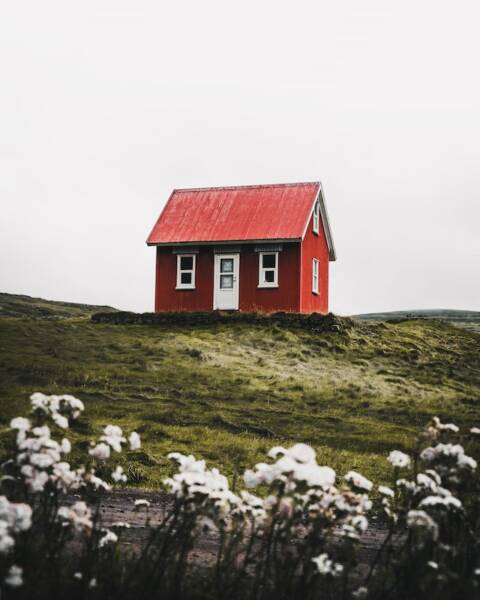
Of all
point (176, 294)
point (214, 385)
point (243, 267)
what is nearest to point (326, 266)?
point (243, 267)

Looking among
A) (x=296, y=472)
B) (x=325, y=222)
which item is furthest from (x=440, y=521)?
(x=325, y=222)

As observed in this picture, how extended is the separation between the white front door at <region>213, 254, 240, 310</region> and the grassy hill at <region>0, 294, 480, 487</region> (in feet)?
7.82

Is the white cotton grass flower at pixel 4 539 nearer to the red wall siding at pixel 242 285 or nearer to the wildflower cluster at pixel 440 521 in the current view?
the wildflower cluster at pixel 440 521

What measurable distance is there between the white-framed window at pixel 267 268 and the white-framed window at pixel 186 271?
3.25 meters

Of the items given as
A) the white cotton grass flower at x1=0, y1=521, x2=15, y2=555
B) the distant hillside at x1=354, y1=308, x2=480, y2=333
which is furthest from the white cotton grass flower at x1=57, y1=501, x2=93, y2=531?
the distant hillside at x1=354, y1=308, x2=480, y2=333

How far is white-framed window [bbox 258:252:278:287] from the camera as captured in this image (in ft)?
104

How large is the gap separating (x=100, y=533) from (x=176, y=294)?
92.5ft

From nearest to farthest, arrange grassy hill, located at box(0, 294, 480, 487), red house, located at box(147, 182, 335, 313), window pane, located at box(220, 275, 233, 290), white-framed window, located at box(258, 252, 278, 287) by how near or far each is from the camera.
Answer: grassy hill, located at box(0, 294, 480, 487) < red house, located at box(147, 182, 335, 313) < white-framed window, located at box(258, 252, 278, 287) < window pane, located at box(220, 275, 233, 290)

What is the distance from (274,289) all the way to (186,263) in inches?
183

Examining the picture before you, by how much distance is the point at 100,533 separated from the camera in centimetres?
489

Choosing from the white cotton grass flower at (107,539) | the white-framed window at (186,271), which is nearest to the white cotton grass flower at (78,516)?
the white cotton grass flower at (107,539)

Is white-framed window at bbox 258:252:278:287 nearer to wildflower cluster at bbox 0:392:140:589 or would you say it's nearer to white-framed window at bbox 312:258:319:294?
white-framed window at bbox 312:258:319:294

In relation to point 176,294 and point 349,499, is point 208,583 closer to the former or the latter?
point 349,499

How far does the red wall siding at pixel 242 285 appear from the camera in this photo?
103 feet
